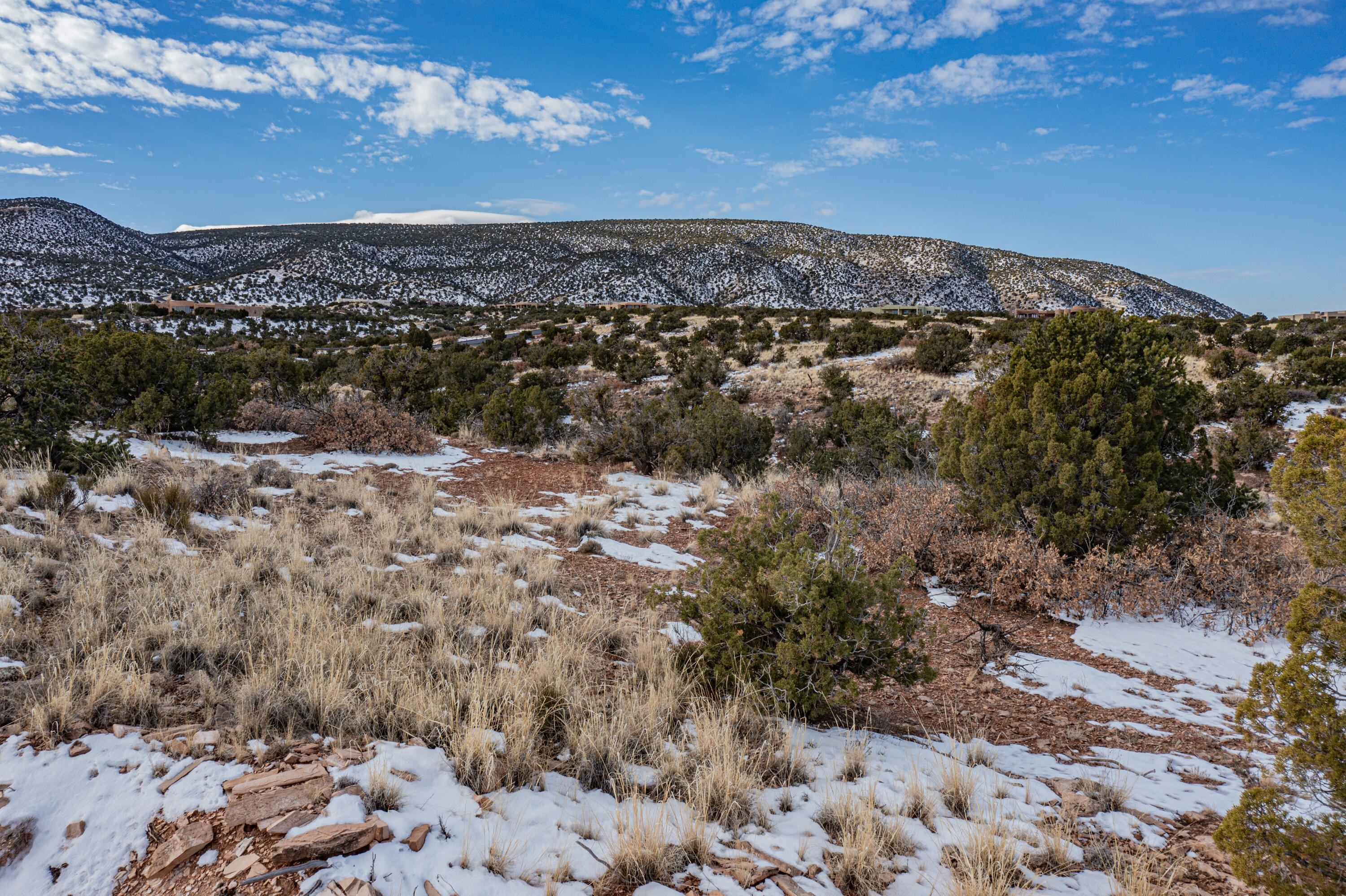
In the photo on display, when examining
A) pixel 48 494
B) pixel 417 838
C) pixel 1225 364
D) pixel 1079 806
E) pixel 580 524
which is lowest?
pixel 580 524

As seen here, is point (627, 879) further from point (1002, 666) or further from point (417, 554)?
point (417, 554)

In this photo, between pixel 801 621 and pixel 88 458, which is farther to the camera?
pixel 88 458

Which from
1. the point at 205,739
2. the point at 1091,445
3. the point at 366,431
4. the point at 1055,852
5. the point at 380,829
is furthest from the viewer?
the point at 366,431

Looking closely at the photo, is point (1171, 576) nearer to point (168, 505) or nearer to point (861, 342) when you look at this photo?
point (168, 505)

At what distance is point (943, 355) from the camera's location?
748 inches

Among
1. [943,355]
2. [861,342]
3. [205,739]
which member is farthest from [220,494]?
Answer: [861,342]

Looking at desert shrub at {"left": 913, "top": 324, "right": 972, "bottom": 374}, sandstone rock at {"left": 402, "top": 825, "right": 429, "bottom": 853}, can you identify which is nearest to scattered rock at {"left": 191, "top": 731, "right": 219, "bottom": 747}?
sandstone rock at {"left": 402, "top": 825, "right": 429, "bottom": 853}

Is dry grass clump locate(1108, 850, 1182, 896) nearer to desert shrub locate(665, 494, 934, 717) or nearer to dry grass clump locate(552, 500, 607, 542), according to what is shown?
desert shrub locate(665, 494, 934, 717)

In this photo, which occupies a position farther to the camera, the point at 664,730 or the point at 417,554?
the point at 417,554

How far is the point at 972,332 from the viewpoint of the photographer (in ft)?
74.3

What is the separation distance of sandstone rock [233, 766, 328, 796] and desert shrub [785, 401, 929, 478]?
8085 millimetres

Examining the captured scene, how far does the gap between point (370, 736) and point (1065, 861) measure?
3000mm

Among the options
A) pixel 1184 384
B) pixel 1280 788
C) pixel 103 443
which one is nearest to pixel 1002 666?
pixel 1280 788

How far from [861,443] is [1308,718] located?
9185 mm
